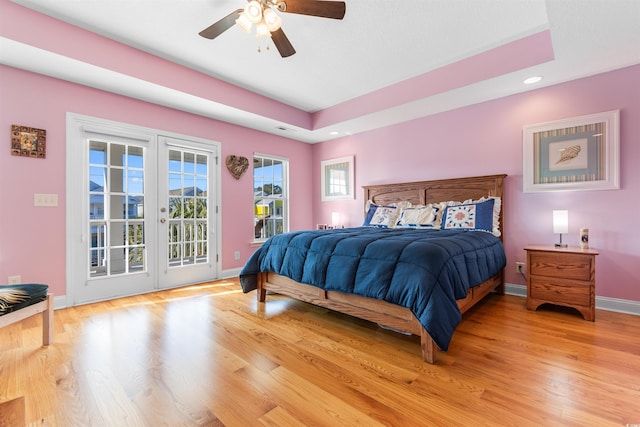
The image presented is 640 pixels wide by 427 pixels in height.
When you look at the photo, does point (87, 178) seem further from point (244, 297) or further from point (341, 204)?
point (341, 204)

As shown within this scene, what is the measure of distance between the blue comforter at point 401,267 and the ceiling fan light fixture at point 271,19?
1.67 metres

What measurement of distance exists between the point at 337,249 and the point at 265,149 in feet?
9.90

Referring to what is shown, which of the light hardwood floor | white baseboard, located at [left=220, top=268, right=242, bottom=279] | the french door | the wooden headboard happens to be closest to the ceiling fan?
the french door

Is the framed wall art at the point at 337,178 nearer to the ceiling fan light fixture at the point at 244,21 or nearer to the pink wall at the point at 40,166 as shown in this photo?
the pink wall at the point at 40,166

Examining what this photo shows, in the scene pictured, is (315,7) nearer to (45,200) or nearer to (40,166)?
(40,166)

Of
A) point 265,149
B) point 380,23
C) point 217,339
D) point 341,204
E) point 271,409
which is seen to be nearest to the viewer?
point 271,409

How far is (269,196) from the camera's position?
4930mm

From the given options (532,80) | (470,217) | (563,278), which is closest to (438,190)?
(470,217)

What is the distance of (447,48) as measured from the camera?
112 inches

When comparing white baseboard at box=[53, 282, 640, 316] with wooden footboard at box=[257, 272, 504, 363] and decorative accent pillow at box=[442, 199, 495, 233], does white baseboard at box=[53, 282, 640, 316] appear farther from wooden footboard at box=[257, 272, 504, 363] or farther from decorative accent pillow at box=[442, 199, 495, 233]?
decorative accent pillow at box=[442, 199, 495, 233]

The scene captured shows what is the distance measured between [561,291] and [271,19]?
131 inches

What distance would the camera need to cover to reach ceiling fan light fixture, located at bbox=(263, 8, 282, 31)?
1930mm

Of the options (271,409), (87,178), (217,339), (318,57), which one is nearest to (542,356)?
(271,409)

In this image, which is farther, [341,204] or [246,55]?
[341,204]
